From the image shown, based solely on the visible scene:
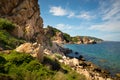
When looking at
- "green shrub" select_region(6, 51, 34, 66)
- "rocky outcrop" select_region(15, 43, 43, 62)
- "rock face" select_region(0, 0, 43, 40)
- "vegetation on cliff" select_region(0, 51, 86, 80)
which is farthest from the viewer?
"rock face" select_region(0, 0, 43, 40)

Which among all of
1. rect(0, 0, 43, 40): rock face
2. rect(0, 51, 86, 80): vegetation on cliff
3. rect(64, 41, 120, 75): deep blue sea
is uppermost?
rect(0, 0, 43, 40): rock face

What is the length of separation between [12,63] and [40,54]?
666cm

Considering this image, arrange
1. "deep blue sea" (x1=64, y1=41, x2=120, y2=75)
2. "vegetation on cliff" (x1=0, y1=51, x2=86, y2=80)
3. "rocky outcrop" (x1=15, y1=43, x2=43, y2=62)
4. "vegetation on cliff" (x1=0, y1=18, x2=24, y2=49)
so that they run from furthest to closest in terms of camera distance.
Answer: "deep blue sea" (x1=64, y1=41, x2=120, y2=75) < "vegetation on cliff" (x1=0, y1=18, x2=24, y2=49) < "rocky outcrop" (x1=15, y1=43, x2=43, y2=62) < "vegetation on cliff" (x1=0, y1=51, x2=86, y2=80)

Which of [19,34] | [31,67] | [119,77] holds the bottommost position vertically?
[119,77]

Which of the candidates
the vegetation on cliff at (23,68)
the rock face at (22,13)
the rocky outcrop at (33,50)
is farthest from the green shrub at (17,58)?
the rock face at (22,13)

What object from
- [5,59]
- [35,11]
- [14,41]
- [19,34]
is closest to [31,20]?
[35,11]

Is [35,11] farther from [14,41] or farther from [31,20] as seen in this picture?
[14,41]

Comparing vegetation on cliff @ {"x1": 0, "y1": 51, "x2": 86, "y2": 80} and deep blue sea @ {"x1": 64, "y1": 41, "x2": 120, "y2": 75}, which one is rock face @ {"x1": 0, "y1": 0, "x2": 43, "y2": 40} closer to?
deep blue sea @ {"x1": 64, "y1": 41, "x2": 120, "y2": 75}

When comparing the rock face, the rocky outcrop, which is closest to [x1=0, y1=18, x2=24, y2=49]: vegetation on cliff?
the rocky outcrop

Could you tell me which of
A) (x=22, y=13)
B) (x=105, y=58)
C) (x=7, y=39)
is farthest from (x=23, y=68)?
(x=105, y=58)

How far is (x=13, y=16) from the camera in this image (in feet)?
200

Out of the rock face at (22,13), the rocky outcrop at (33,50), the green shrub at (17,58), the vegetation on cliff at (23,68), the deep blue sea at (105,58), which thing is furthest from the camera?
the rock face at (22,13)

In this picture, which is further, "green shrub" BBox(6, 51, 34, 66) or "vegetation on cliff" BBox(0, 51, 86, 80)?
"green shrub" BBox(6, 51, 34, 66)

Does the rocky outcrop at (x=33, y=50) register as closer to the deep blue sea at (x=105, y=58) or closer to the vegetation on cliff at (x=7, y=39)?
the vegetation on cliff at (x=7, y=39)
